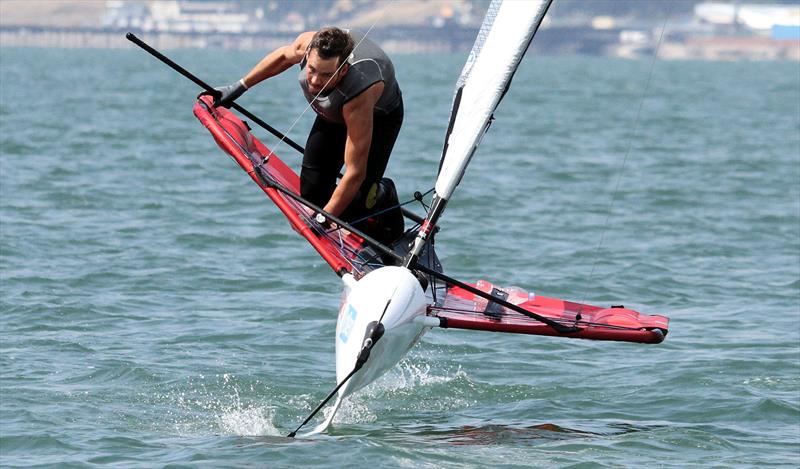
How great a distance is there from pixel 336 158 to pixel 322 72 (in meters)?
1.02

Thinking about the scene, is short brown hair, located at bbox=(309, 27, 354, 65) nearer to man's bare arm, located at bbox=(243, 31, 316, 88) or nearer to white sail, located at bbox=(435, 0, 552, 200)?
man's bare arm, located at bbox=(243, 31, 316, 88)

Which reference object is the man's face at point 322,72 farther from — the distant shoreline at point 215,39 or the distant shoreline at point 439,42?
the distant shoreline at point 215,39

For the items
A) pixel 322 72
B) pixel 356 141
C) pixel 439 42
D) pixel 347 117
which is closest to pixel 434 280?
pixel 356 141

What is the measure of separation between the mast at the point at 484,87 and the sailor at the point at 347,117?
19.9 inches

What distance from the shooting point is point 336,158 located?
8766 mm

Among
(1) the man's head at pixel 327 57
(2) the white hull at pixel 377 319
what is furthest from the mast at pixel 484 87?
(1) the man's head at pixel 327 57

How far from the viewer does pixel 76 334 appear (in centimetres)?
1080

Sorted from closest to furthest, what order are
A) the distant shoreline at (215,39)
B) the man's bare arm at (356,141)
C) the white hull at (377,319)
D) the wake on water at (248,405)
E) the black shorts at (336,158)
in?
the white hull at (377,319), the man's bare arm at (356,141), the wake on water at (248,405), the black shorts at (336,158), the distant shoreline at (215,39)

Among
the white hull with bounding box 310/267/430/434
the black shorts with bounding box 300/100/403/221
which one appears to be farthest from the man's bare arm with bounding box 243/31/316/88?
the white hull with bounding box 310/267/430/434

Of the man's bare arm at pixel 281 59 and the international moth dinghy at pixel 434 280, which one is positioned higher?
the man's bare arm at pixel 281 59

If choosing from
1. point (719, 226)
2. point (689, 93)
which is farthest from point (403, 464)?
point (689, 93)

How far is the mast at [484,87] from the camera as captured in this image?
7.66 m

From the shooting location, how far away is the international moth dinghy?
7.68 m

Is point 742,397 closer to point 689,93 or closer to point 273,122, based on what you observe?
point 273,122
